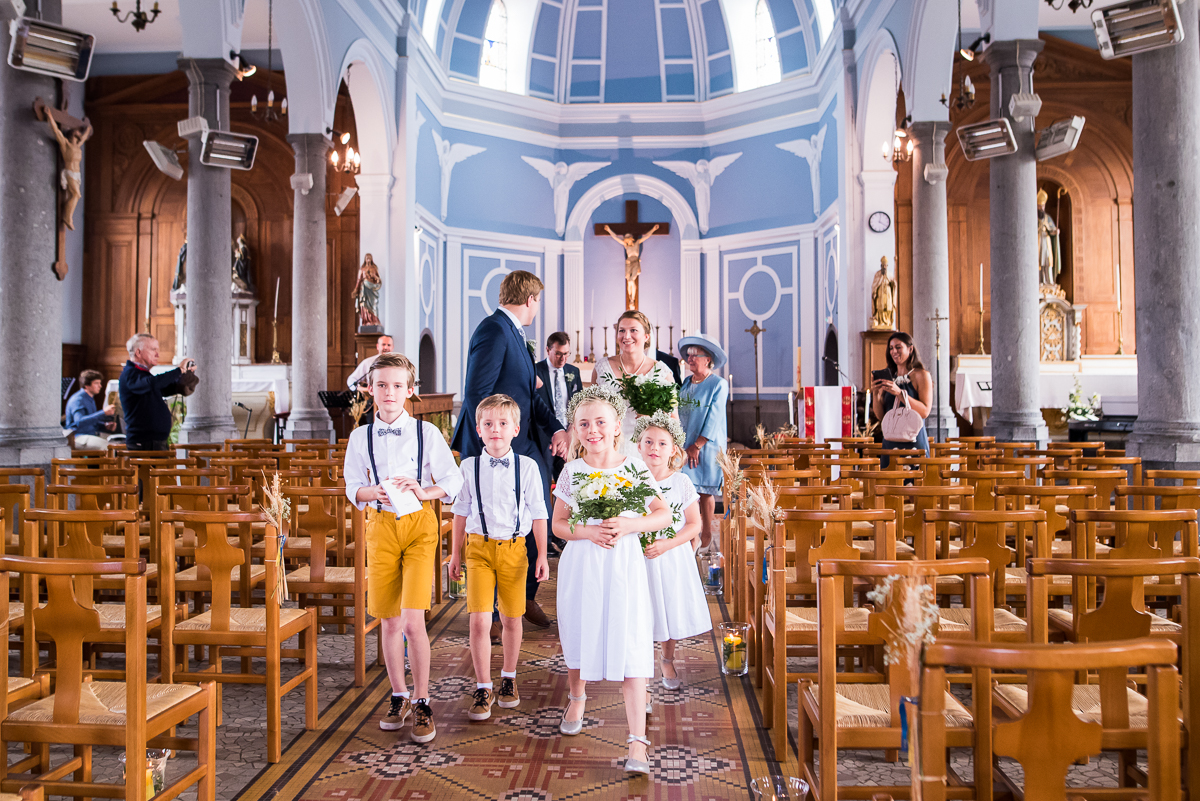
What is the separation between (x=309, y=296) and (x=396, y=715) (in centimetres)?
903

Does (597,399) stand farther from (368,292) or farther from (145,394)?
(368,292)

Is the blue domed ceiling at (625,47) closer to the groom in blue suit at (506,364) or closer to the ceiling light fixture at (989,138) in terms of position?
the ceiling light fixture at (989,138)

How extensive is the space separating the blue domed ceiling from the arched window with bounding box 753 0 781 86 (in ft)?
0.45

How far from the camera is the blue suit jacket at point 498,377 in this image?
416 cm

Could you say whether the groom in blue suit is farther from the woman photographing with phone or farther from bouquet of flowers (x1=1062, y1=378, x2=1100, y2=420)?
bouquet of flowers (x1=1062, y1=378, x2=1100, y2=420)

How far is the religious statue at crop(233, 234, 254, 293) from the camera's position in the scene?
49.1ft

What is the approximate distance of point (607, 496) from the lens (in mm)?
3061

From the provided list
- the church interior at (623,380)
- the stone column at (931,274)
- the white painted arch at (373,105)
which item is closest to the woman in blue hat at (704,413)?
the church interior at (623,380)

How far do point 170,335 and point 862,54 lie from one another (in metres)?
12.9

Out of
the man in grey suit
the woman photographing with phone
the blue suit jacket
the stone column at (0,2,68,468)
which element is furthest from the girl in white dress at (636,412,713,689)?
the stone column at (0,2,68,468)

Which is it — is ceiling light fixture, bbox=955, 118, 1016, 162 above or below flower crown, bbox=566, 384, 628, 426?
above

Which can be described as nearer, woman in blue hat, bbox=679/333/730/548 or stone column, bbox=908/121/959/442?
woman in blue hat, bbox=679/333/730/548

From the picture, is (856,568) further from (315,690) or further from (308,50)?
(308,50)

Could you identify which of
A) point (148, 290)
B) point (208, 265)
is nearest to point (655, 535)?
point (208, 265)
